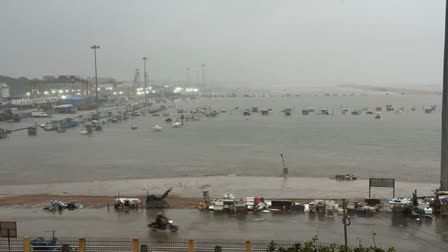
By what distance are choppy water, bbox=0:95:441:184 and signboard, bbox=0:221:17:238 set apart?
7771 mm

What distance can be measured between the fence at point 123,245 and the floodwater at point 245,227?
48cm

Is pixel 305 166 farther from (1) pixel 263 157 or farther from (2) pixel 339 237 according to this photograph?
(2) pixel 339 237

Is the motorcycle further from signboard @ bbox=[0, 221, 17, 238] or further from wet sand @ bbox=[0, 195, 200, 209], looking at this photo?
signboard @ bbox=[0, 221, 17, 238]

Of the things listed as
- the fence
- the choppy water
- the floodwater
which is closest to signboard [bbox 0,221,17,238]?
the fence

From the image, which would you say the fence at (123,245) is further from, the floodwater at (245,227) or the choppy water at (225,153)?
the choppy water at (225,153)

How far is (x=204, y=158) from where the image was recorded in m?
17.2

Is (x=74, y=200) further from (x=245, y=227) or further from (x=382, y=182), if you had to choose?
(x=382, y=182)

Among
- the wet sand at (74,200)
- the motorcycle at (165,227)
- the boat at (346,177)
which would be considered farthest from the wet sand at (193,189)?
the motorcycle at (165,227)

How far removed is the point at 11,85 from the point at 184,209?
70.0 metres

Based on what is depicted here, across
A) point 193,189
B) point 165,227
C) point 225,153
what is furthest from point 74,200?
point 225,153

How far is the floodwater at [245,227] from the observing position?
715 centimetres

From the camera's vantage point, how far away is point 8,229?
590cm

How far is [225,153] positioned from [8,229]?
12.7 m

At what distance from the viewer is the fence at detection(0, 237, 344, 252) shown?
5957 mm
